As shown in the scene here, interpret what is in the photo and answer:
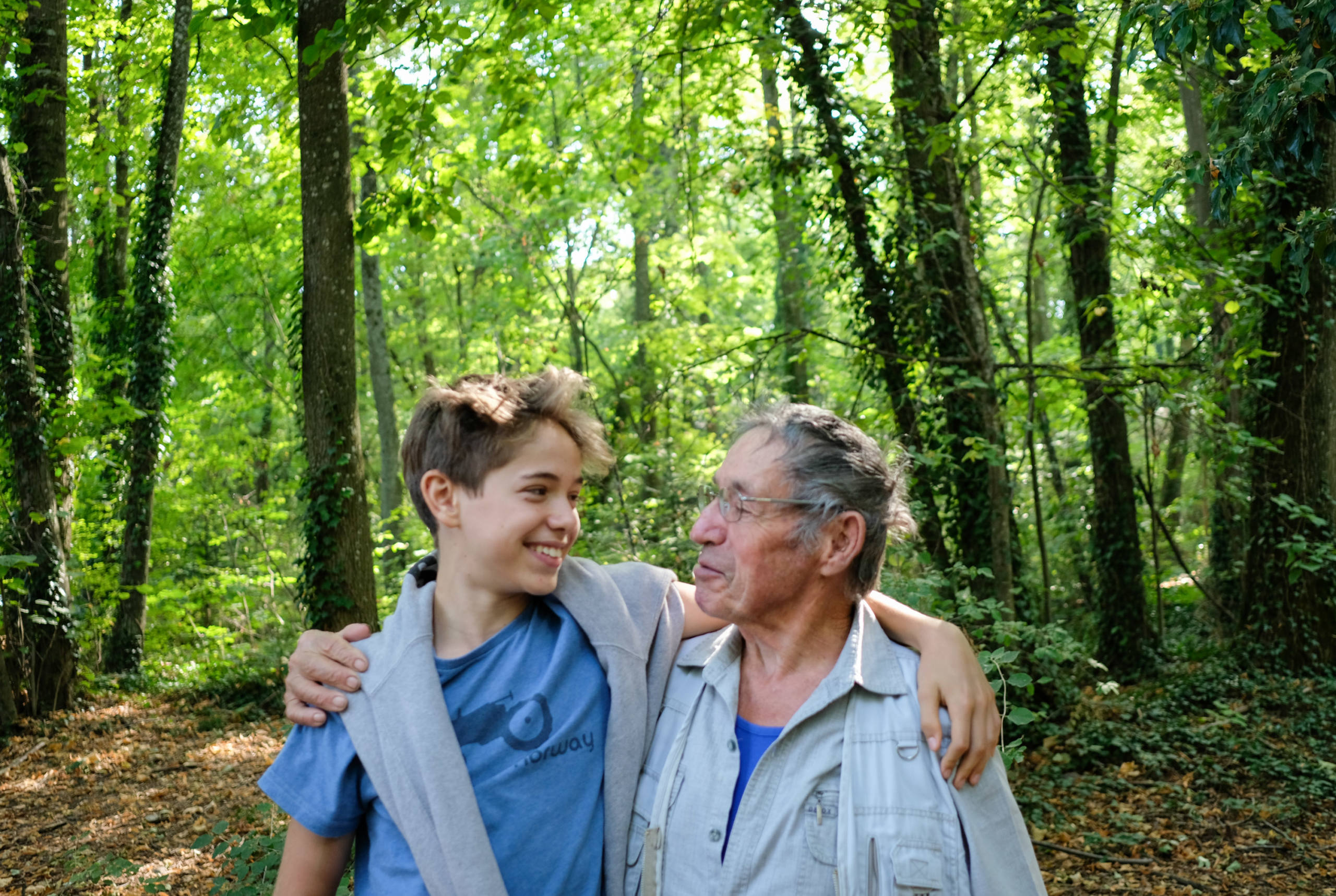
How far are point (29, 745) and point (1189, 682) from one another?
31.9 feet

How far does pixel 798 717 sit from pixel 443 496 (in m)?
0.86

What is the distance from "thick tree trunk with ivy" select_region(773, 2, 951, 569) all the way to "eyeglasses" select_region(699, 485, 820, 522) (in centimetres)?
445

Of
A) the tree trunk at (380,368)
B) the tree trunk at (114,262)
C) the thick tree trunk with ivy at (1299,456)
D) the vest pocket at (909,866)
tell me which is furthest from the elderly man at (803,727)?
the tree trunk at (380,368)

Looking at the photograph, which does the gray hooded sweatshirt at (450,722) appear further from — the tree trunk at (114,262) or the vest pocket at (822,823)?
the tree trunk at (114,262)

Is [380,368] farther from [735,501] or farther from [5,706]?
[735,501]

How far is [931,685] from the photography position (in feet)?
6.45

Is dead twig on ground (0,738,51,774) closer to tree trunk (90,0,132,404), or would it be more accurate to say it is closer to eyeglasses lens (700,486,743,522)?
tree trunk (90,0,132,404)

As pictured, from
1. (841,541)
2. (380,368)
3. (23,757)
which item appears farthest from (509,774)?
(380,368)

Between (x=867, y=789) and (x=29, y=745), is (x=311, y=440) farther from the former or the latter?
(x=867, y=789)

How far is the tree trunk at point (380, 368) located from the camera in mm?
14164

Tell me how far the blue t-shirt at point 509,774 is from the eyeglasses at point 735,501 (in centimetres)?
46

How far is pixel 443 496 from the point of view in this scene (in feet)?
6.91

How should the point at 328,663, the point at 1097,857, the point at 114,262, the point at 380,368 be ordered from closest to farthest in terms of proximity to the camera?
the point at 328,663 < the point at 1097,857 < the point at 114,262 < the point at 380,368

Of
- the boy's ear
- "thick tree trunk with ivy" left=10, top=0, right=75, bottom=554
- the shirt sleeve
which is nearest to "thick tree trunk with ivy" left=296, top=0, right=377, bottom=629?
"thick tree trunk with ivy" left=10, top=0, right=75, bottom=554
